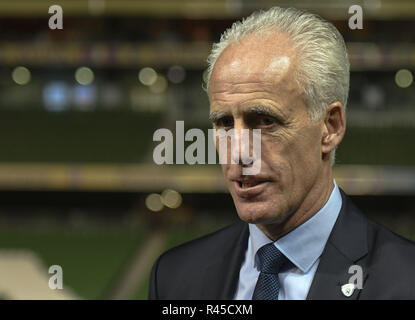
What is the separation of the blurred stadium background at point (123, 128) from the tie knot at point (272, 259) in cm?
220

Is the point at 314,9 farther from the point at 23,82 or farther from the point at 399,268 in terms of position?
the point at 399,268

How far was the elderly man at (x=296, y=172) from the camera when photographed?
2.11 feet

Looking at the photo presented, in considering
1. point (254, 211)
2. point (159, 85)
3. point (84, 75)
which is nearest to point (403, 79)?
point (159, 85)

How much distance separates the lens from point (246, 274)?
0.73 metres

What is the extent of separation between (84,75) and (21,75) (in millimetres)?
411

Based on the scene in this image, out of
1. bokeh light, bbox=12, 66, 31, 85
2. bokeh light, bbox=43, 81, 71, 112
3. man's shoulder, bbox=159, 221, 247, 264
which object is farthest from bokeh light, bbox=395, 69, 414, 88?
man's shoulder, bbox=159, 221, 247, 264

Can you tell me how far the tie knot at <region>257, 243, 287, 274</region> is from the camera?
27.2 inches

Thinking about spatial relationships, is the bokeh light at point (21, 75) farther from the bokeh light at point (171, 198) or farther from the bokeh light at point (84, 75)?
the bokeh light at point (171, 198)

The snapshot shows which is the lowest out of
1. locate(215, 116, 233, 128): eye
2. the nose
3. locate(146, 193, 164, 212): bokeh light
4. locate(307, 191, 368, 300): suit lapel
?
locate(146, 193, 164, 212): bokeh light

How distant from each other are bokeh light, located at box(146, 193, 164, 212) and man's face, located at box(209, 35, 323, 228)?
288cm

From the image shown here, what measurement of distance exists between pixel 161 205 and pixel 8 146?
3.19 feet

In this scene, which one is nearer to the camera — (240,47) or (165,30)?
(240,47)

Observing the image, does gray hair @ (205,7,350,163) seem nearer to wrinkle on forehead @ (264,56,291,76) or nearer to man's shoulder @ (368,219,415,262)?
wrinkle on forehead @ (264,56,291,76)
